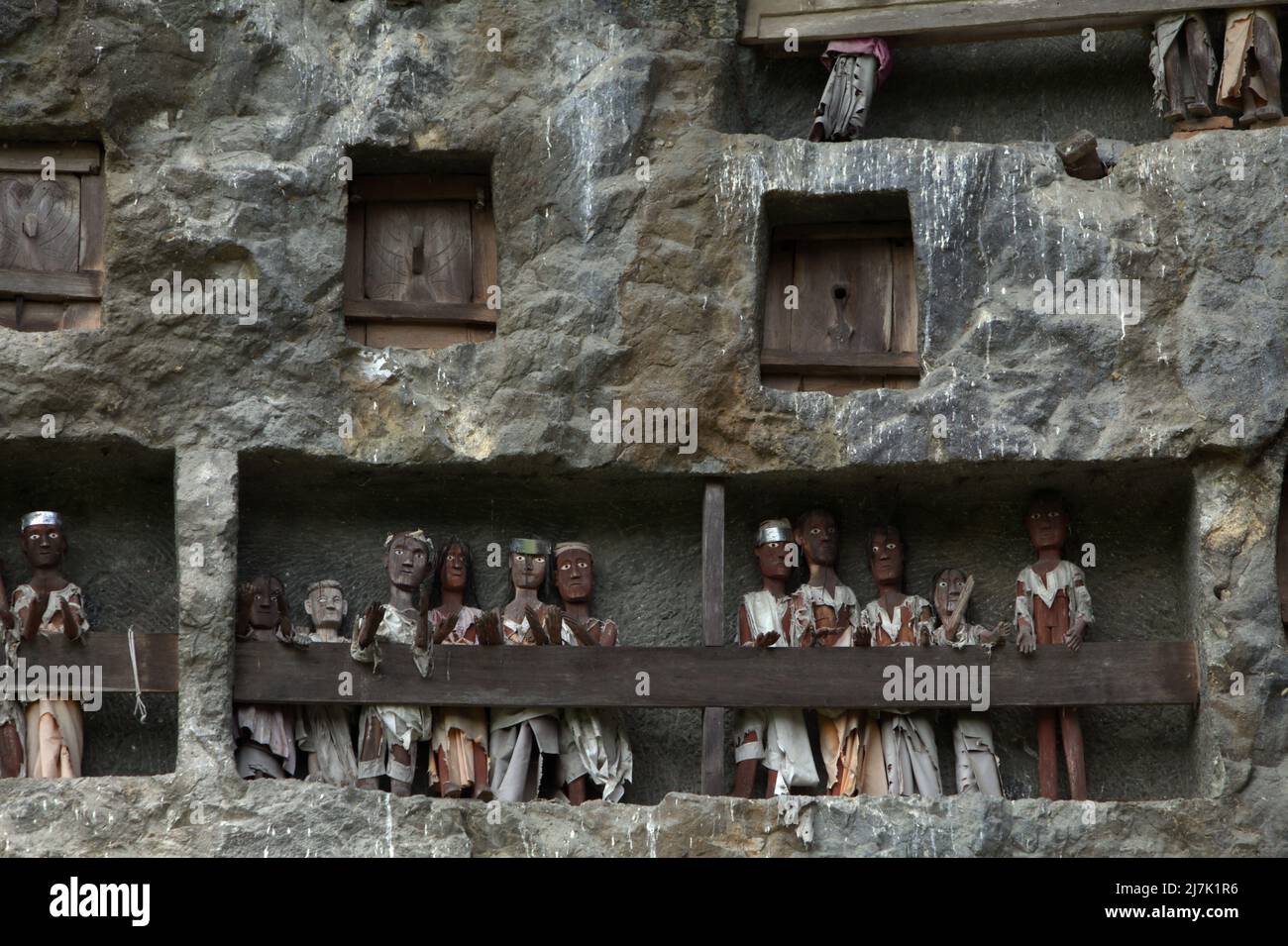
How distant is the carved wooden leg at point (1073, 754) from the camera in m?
12.5

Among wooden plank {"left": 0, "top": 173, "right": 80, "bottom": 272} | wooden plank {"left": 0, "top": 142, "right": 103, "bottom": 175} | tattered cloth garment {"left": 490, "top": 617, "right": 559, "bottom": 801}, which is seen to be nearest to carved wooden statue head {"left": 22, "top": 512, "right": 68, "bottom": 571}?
wooden plank {"left": 0, "top": 173, "right": 80, "bottom": 272}

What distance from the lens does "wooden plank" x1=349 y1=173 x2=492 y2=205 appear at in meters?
13.1

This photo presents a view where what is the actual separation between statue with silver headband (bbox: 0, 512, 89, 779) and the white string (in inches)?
9.7

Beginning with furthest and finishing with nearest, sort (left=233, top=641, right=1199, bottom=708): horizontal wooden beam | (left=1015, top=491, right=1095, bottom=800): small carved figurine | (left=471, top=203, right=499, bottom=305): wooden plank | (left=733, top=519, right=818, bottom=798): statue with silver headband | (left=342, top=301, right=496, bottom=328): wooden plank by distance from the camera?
(left=471, top=203, right=499, bottom=305): wooden plank, (left=342, top=301, right=496, bottom=328): wooden plank, (left=1015, top=491, right=1095, bottom=800): small carved figurine, (left=733, top=519, right=818, bottom=798): statue with silver headband, (left=233, top=641, right=1199, bottom=708): horizontal wooden beam

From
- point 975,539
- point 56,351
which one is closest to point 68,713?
point 56,351

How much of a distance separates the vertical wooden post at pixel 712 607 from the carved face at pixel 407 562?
143 cm

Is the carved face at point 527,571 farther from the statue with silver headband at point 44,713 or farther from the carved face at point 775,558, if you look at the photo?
the statue with silver headband at point 44,713

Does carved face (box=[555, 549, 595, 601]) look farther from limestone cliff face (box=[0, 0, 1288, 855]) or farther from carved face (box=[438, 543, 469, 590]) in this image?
carved face (box=[438, 543, 469, 590])

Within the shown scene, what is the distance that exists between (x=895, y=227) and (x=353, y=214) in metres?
2.82

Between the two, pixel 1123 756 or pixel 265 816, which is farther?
pixel 1123 756

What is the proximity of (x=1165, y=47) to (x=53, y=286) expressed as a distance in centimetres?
583

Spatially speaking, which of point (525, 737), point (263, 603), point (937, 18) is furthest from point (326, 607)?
point (937, 18)

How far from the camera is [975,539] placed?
516 inches

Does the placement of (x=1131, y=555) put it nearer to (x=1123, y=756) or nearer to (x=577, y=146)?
(x=1123, y=756)
